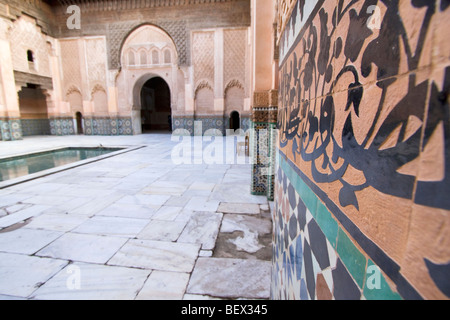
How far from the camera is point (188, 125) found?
10633 mm

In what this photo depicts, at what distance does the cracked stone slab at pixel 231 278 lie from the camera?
1.30m

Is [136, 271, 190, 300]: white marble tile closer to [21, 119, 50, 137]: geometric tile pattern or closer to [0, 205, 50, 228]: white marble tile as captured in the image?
[0, 205, 50, 228]: white marble tile

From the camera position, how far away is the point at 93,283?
1.35 metres

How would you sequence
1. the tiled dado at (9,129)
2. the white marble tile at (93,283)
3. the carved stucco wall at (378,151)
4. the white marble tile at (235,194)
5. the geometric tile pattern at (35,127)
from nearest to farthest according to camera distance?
the carved stucco wall at (378,151), the white marble tile at (93,283), the white marble tile at (235,194), the tiled dado at (9,129), the geometric tile pattern at (35,127)

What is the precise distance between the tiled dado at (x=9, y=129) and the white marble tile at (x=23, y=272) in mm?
10037

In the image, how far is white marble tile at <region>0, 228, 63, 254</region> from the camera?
170cm

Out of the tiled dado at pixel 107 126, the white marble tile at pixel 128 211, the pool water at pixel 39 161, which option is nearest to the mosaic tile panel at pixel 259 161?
the white marble tile at pixel 128 211

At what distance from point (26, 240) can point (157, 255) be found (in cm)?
107

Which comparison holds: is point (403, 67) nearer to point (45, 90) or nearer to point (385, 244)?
point (385, 244)

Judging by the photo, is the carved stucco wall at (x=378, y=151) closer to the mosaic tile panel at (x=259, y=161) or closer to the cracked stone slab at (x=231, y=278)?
the cracked stone slab at (x=231, y=278)

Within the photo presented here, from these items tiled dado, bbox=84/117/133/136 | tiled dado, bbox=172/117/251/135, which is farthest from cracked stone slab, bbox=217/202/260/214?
tiled dado, bbox=84/117/133/136

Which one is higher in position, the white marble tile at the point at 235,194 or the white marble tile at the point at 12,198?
the white marble tile at the point at 12,198

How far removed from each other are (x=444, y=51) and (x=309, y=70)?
449mm
